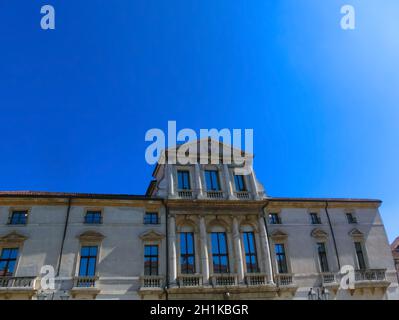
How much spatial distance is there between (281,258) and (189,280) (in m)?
8.37

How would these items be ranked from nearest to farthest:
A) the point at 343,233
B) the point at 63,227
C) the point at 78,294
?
1. the point at 78,294
2. the point at 63,227
3. the point at 343,233

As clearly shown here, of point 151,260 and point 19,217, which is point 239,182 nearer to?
point 151,260

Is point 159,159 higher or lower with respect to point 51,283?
higher

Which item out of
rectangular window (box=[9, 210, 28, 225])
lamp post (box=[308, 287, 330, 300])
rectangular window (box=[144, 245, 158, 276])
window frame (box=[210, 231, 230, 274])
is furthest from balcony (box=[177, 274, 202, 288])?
rectangular window (box=[9, 210, 28, 225])

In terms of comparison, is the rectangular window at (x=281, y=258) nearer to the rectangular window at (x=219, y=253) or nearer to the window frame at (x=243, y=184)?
the rectangular window at (x=219, y=253)

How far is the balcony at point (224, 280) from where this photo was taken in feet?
86.3

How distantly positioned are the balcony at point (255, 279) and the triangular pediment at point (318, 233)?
6366mm

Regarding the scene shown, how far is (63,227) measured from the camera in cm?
2653

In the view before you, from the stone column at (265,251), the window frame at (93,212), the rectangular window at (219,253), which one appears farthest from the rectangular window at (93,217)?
the stone column at (265,251)
